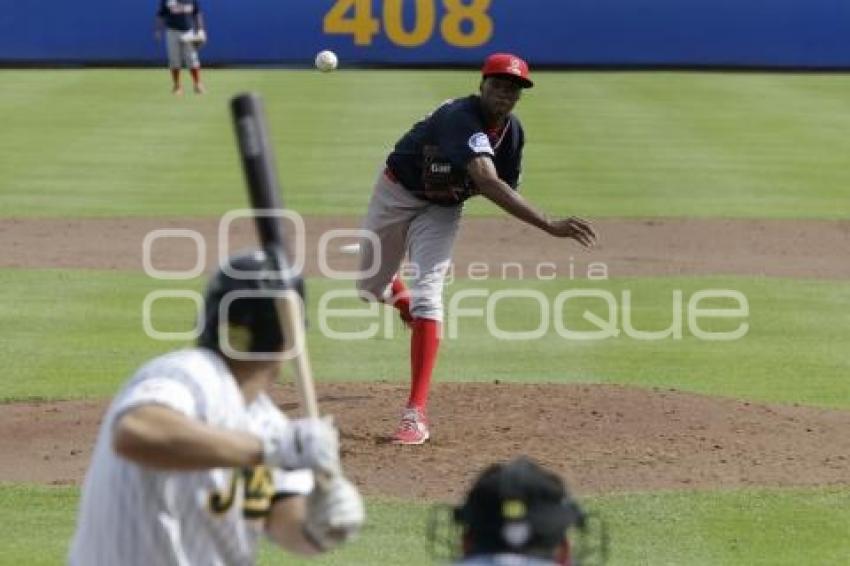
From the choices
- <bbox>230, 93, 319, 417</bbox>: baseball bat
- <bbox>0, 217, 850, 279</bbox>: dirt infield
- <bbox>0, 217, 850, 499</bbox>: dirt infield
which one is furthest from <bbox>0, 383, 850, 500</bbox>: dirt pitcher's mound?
<bbox>0, 217, 850, 279</bbox>: dirt infield

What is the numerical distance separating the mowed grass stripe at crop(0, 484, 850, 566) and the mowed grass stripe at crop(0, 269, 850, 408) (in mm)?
2339

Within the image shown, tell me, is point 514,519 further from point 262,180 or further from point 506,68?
point 506,68

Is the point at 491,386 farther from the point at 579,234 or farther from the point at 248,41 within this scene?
the point at 248,41

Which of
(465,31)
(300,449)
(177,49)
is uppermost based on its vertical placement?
(300,449)

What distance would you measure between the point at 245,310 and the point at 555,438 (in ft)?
18.7

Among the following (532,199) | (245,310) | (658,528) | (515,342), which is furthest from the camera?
(532,199)

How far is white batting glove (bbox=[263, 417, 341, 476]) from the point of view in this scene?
4.14m

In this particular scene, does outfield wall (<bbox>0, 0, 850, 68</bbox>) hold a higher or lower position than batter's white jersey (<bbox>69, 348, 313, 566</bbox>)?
lower

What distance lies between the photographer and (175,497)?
14.2 ft

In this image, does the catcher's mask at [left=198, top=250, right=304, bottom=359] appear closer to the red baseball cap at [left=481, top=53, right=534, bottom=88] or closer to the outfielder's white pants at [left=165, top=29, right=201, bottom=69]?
the red baseball cap at [left=481, top=53, right=534, bottom=88]

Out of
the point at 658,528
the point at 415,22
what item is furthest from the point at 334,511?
the point at 415,22

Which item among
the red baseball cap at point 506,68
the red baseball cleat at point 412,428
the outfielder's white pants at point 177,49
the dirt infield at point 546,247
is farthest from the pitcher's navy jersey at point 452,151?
the outfielder's white pants at point 177,49

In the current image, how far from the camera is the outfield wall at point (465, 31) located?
114 feet

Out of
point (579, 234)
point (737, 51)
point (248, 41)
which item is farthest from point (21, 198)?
point (737, 51)
